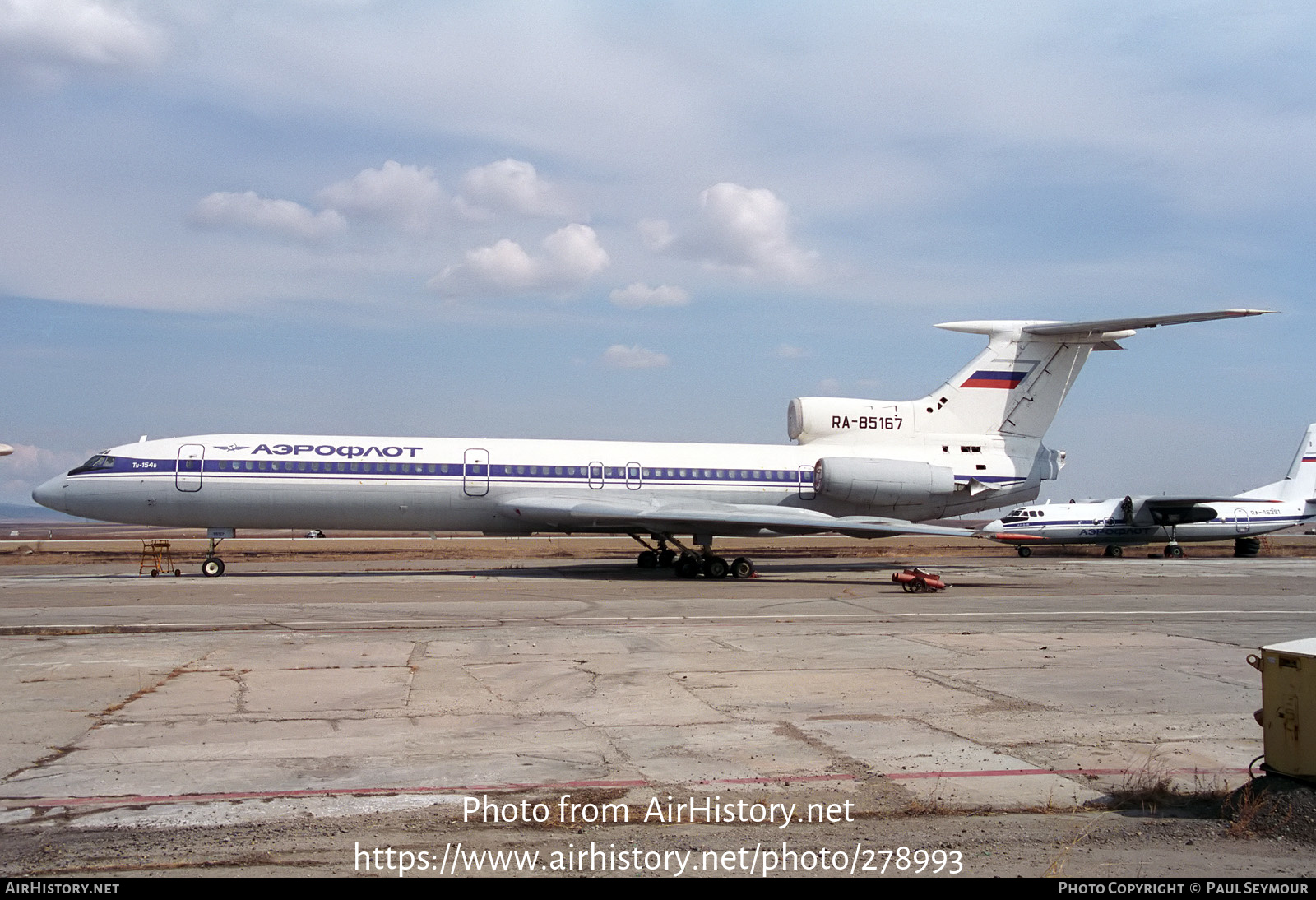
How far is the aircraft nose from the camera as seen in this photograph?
25859 mm

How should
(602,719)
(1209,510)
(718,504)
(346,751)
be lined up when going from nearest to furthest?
(346,751), (602,719), (718,504), (1209,510)

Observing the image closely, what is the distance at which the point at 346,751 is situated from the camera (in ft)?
25.6

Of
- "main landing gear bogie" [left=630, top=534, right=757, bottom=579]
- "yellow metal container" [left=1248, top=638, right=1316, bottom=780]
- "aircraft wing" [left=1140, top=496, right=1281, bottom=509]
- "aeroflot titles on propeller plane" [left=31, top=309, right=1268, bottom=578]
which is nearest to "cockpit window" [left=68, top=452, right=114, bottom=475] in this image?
"aeroflot titles on propeller plane" [left=31, top=309, right=1268, bottom=578]

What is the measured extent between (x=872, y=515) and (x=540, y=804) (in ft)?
79.3

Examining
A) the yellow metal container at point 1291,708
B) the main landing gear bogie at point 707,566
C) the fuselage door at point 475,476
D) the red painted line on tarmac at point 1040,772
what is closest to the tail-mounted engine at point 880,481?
the main landing gear bogie at point 707,566

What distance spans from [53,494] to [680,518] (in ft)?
52.8

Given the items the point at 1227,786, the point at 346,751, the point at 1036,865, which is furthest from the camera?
the point at 346,751

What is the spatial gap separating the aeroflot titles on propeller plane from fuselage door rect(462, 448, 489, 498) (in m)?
0.03

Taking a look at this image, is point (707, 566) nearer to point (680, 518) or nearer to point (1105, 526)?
point (680, 518)

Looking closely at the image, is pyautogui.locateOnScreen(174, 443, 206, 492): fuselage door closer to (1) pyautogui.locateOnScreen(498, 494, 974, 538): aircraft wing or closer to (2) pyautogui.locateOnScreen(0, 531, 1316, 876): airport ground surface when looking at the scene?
(2) pyautogui.locateOnScreen(0, 531, 1316, 876): airport ground surface

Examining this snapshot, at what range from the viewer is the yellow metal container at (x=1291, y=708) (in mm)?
5750

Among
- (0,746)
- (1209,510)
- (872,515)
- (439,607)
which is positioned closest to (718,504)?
(872,515)

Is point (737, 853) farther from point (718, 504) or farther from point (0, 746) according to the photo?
point (718, 504)

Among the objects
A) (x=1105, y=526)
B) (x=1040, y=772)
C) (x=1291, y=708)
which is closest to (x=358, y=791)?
(x=1040, y=772)
